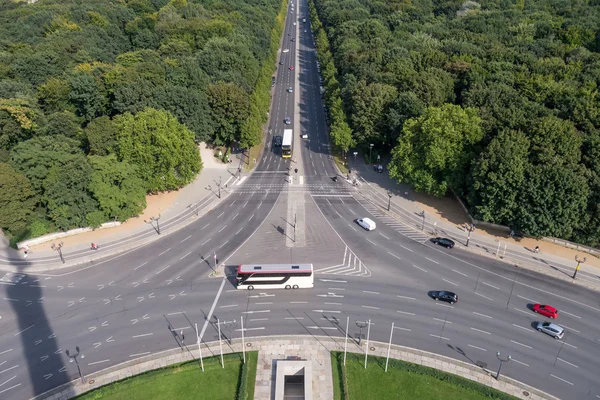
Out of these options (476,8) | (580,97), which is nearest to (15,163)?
(580,97)

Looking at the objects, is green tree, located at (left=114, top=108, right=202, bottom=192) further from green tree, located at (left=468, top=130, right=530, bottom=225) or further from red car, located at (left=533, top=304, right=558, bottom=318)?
red car, located at (left=533, top=304, right=558, bottom=318)

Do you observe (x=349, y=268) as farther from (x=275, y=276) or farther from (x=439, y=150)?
(x=439, y=150)

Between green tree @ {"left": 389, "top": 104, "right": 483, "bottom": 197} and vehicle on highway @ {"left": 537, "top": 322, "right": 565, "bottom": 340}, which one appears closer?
vehicle on highway @ {"left": 537, "top": 322, "right": 565, "bottom": 340}

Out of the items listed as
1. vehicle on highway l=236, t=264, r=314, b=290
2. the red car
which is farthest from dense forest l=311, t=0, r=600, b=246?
vehicle on highway l=236, t=264, r=314, b=290

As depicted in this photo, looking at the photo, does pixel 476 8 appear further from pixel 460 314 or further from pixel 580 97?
pixel 460 314

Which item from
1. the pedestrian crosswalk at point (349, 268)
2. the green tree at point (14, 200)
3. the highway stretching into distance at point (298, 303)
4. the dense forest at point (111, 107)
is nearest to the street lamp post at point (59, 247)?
the highway stretching into distance at point (298, 303)

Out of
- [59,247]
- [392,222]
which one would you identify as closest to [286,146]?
[392,222]

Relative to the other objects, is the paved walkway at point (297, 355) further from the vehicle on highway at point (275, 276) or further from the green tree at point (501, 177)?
the green tree at point (501, 177)
